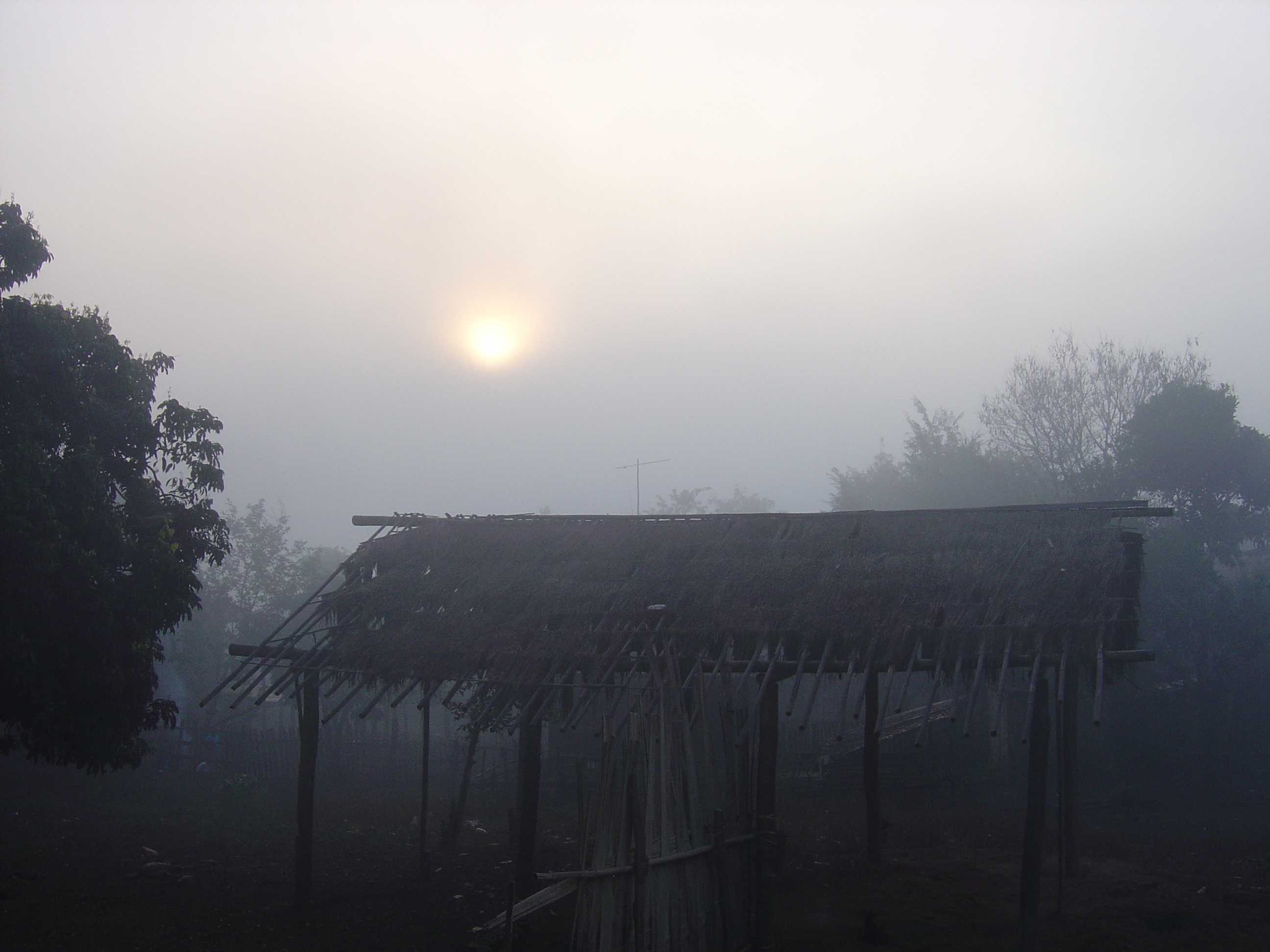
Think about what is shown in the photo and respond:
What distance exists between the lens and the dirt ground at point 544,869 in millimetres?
10406

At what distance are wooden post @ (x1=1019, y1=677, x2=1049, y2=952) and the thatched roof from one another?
0.65 meters

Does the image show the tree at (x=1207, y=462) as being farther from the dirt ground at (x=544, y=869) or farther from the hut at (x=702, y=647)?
the hut at (x=702, y=647)

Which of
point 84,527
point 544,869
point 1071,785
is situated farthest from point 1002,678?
point 84,527

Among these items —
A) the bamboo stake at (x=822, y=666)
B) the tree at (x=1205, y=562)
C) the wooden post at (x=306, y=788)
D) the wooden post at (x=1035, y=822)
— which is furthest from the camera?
the tree at (x=1205, y=562)

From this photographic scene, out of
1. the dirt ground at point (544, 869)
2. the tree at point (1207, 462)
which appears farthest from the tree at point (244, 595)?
the tree at point (1207, 462)

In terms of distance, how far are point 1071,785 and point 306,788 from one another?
32.7ft

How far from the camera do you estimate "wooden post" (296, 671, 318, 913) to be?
37.4ft

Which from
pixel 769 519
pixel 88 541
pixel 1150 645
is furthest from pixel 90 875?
pixel 1150 645

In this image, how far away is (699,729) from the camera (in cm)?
869

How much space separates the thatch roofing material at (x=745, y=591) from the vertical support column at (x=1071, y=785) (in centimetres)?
276

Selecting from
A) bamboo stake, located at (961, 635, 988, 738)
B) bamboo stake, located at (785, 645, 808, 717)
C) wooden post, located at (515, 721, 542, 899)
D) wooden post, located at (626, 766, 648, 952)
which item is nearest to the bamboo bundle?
wooden post, located at (626, 766, 648, 952)

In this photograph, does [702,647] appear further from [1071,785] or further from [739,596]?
[1071,785]

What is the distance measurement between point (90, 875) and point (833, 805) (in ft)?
43.9

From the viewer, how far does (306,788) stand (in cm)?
1159
